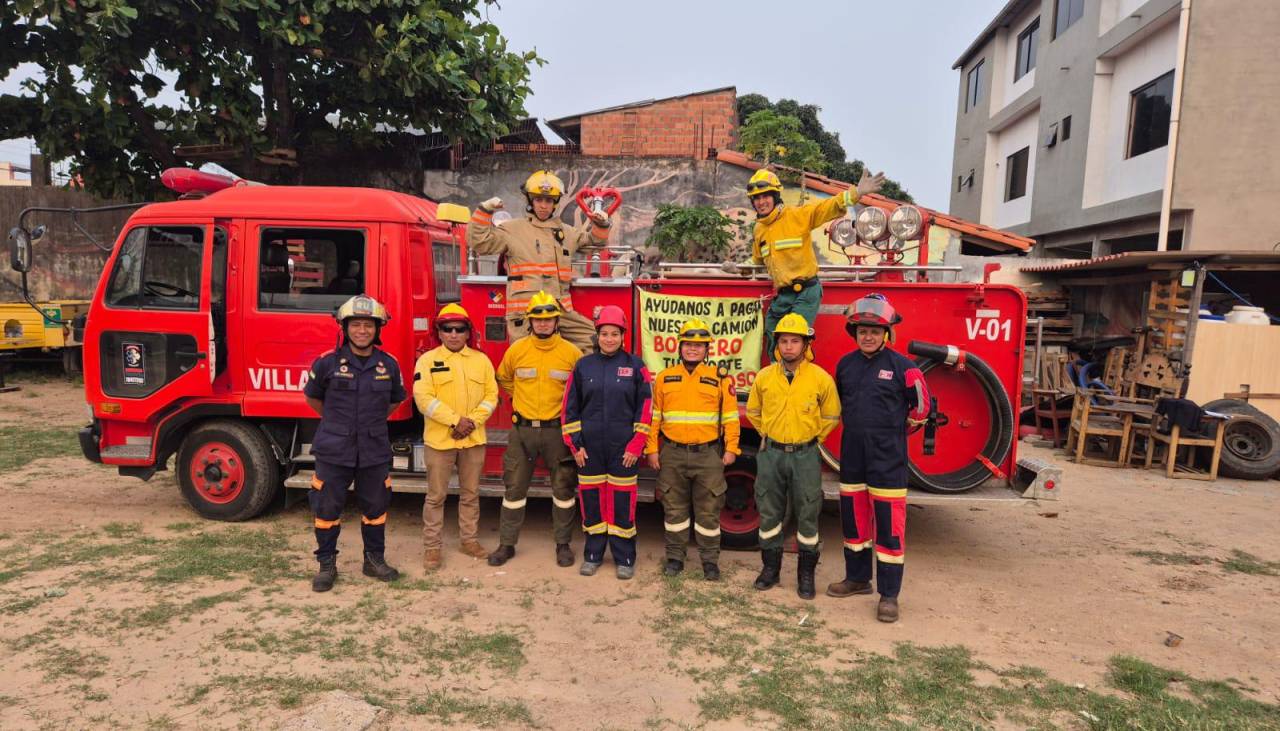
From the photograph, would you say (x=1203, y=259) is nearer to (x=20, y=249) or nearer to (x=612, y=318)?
(x=612, y=318)

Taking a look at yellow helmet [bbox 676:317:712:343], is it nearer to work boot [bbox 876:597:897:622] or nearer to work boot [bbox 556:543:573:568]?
work boot [bbox 556:543:573:568]

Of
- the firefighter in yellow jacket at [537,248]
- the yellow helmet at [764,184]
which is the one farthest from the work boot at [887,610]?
the yellow helmet at [764,184]

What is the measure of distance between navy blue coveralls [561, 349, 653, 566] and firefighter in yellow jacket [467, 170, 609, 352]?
0.53 m

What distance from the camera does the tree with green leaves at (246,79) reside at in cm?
887

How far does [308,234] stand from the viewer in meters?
5.58

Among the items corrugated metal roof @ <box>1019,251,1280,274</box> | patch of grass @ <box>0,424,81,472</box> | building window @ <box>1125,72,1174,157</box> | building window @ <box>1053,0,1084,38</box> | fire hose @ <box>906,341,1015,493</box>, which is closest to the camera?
fire hose @ <box>906,341,1015,493</box>

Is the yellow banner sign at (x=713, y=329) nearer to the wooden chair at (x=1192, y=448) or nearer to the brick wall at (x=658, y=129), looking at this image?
the wooden chair at (x=1192, y=448)

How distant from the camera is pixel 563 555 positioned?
5.25 m

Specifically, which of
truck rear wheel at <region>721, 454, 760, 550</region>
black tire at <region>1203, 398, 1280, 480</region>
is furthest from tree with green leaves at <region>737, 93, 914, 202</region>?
truck rear wheel at <region>721, 454, 760, 550</region>

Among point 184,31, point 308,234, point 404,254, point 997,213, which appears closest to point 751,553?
point 404,254

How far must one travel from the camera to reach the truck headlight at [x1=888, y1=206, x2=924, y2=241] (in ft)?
17.2

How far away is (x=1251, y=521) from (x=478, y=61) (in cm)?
1070

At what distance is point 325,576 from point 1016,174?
824 inches

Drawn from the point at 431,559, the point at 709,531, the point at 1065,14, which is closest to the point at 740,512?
the point at 709,531
